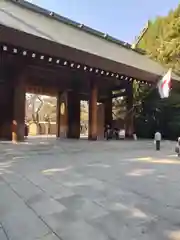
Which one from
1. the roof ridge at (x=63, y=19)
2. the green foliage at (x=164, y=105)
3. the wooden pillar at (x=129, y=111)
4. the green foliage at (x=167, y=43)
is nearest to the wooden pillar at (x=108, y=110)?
the wooden pillar at (x=129, y=111)

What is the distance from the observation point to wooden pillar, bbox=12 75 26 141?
1150 centimetres

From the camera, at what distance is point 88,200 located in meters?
4.28

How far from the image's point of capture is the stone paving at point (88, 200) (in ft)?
10.4

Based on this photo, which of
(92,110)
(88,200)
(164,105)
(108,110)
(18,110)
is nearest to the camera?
(88,200)

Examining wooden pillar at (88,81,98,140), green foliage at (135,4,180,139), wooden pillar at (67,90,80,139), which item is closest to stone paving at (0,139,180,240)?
wooden pillar at (88,81,98,140)

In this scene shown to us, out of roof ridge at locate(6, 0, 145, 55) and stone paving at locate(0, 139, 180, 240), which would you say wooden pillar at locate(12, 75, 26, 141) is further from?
roof ridge at locate(6, 0, 145, 55)

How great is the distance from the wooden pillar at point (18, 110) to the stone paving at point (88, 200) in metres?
3.92

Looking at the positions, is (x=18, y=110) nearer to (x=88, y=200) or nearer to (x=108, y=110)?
(x=108, y=110)

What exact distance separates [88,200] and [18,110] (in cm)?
797

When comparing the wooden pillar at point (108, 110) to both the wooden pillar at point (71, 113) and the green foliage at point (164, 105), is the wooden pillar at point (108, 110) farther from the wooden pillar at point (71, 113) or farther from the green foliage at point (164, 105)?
the wooden pillar at point (71, 113)

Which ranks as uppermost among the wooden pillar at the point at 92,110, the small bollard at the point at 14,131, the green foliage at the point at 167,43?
the green foliage at the point at 167,43

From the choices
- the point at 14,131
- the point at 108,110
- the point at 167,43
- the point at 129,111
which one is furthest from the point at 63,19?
the point at 14,131

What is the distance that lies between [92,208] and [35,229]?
93cm

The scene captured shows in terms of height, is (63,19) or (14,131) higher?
(63,19)
